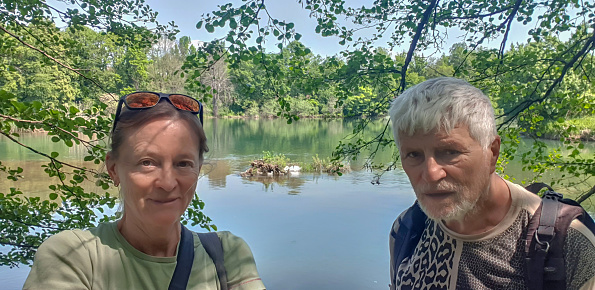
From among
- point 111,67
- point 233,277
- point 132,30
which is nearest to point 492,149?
point 233,277

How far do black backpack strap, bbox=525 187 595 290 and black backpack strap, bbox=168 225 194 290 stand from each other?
40.3 inches


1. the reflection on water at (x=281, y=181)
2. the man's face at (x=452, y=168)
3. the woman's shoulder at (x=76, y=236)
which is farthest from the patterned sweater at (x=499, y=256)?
the reflection on water at (x=281, y=181)

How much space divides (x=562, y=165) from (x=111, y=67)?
143ft

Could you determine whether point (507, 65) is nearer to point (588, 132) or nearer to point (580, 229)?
point (580, 229)

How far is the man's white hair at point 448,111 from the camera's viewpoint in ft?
4.16

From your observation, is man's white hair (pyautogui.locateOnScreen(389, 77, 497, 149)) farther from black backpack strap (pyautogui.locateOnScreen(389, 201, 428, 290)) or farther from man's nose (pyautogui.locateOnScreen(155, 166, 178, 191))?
man's nose (pyautogui.locateOnScreen(155, 166, 178, 191))

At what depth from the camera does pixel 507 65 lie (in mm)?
4203

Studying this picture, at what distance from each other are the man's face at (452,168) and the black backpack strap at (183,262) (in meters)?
0.81

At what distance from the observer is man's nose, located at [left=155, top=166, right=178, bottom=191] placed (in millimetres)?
1018

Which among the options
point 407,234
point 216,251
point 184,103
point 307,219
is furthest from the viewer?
point 307,219

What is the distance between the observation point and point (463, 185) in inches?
51.9

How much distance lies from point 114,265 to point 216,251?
25 centimetres

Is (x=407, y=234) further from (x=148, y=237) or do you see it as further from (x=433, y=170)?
(x=148, y=237)

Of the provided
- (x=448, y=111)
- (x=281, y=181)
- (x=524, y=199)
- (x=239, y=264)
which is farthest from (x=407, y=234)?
(x=281, y=181)
